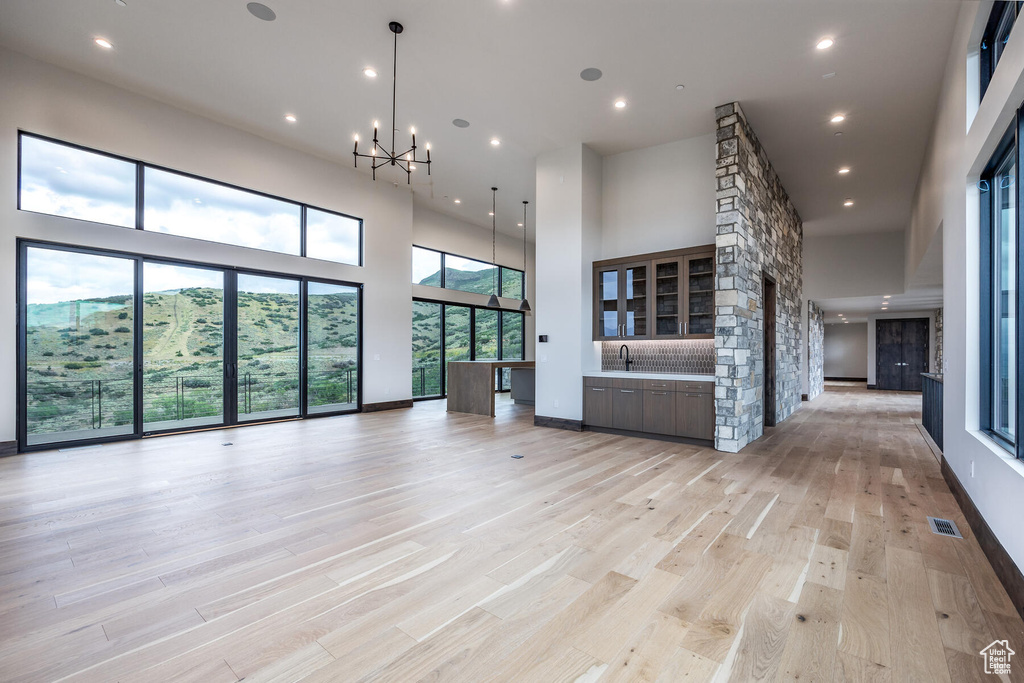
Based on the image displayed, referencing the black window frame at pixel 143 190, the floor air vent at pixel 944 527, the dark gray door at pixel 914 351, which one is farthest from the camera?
the dark gray door at pixel 914 351

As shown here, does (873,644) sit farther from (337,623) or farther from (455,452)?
(455,452)

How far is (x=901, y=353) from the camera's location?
1410 centimetres

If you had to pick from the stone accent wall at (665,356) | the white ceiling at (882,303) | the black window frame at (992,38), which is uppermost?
the black window frame at (992,38)

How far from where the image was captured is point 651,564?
2.42 metres

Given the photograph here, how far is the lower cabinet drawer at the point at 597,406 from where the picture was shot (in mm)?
6152

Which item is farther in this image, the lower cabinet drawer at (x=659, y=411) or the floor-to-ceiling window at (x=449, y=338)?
the floor-to-ceiling window at (x=449, y=338)

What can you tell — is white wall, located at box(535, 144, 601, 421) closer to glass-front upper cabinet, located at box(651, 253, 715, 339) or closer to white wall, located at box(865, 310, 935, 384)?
glass-front upper cabinet, located at box(651, 253, 715, 339)

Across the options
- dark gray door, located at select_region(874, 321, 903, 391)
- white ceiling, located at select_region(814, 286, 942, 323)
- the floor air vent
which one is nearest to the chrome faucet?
the floor air vent

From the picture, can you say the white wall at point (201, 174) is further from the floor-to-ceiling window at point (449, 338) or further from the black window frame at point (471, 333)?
the black window frame at point (471, 333)

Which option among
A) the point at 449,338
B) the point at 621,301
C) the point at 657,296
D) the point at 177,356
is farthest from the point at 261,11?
the point at 449,338

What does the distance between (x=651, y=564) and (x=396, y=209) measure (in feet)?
25.7

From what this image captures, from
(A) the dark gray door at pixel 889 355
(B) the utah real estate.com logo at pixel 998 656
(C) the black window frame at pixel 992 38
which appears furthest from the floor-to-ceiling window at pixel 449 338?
(A) the dark gray door at pixel 889 355

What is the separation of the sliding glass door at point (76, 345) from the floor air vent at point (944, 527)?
25.7 feet

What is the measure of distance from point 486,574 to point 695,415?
3921 millimetres
